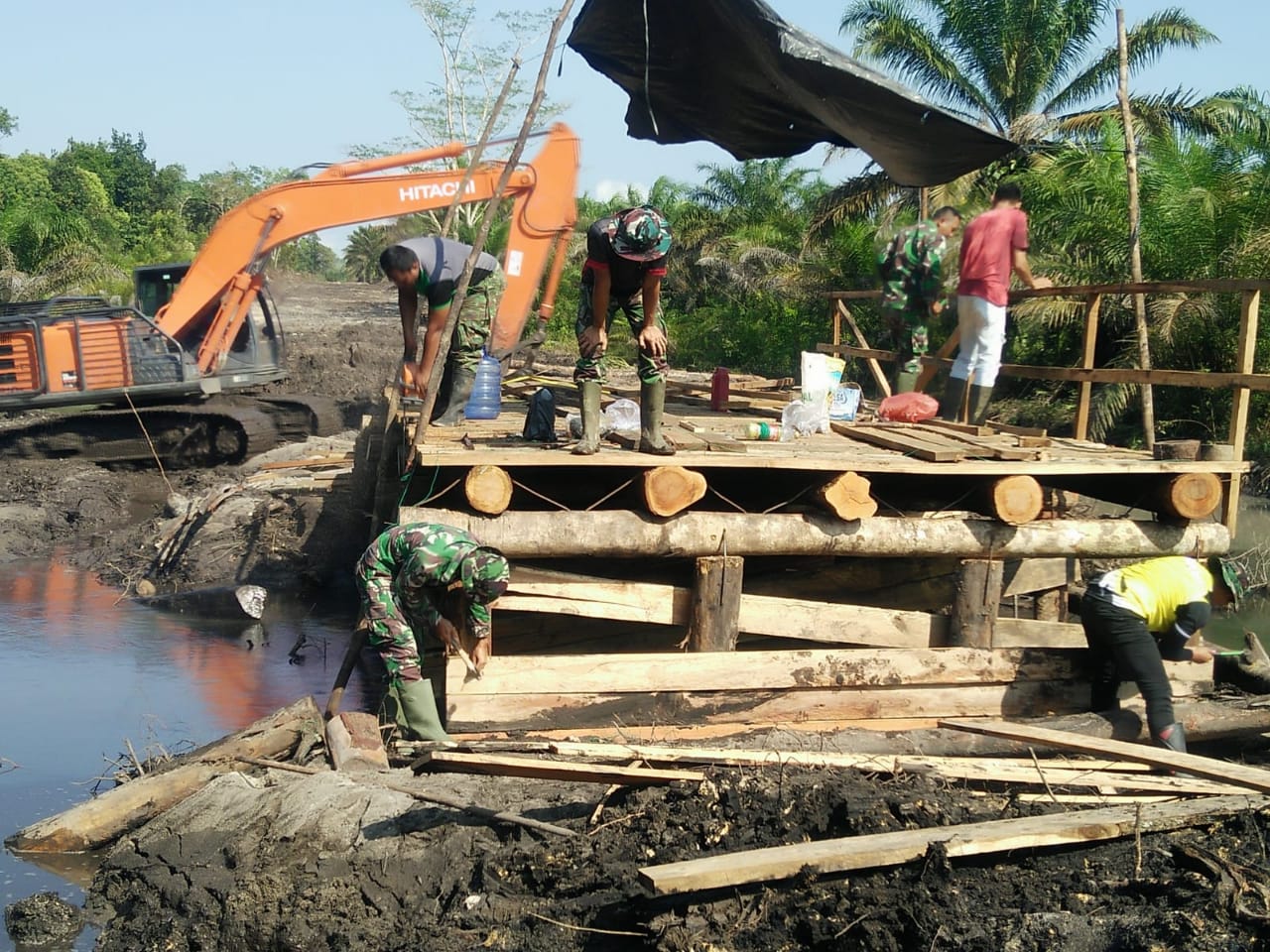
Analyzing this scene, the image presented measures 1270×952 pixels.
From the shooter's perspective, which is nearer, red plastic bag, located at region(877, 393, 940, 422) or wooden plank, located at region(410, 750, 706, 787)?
wooden plank, located at region(410, 750, 706, 787)

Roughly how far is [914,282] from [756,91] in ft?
6.59

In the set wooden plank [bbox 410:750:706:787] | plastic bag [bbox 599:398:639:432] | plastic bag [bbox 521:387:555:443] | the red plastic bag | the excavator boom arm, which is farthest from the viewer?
the excavator boom arm

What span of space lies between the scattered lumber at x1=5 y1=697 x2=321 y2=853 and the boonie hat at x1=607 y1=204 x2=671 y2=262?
3207mm

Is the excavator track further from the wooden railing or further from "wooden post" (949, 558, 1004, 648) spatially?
"wooden post" (949, 558, 1004, 648)

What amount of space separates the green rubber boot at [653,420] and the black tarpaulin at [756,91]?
227 cm

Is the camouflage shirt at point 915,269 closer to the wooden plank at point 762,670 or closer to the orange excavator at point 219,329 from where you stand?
the wooden plank at point 762,670

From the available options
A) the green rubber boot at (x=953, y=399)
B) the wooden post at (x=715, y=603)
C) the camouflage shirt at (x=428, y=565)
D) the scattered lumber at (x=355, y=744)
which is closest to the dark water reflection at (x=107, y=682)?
the scattered lumber at (x=355, y=744)

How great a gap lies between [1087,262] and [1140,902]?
13.8 meters

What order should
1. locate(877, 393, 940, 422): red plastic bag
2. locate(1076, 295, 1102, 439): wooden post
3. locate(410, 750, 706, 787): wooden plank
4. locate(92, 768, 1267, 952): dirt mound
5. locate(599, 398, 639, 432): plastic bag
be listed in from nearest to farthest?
1. locate(92, 768, 1267, 952): dirt mound
2. locate(410, 750, 706, 787): wooden plank
3. locate(599, 398, 639, 432): plastic bag
4. locate(1076, 295, 1102, 439): wooden post
5. locate(877, 393, 940, 422): red plastic bag

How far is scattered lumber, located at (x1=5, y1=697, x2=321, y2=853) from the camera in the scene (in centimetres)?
629

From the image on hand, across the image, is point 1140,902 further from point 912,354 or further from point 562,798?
point 912,354

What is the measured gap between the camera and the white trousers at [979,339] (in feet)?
30.1

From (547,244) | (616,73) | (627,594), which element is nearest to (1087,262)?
(547,244)

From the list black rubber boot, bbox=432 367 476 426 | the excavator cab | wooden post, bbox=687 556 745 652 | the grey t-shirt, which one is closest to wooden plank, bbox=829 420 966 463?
wooden post, bbox=687 556 745 652
